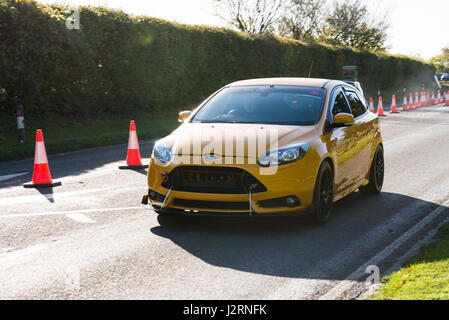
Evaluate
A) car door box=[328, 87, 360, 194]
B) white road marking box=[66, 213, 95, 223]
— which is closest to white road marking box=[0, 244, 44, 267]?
white road marking box=[66, 213, 95, 223]

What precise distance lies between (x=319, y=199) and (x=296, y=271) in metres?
1.56

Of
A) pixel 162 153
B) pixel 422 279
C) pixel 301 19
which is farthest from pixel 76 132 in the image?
pixel 301 19

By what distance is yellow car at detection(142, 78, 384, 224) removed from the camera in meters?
6.30

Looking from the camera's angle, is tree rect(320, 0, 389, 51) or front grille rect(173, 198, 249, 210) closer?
front grille rect(173, 198, 249, 210)

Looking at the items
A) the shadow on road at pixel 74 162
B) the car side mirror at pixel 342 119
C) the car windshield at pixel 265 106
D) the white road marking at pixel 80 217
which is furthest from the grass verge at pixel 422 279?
the shadow on road at pixel 74 162

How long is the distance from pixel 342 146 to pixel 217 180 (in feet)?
6.12

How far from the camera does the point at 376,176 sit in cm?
891

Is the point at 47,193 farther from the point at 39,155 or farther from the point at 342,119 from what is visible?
the point at 342,119

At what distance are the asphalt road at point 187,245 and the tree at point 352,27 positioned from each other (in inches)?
1899

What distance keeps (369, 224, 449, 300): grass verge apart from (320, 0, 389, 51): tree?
2037 inches

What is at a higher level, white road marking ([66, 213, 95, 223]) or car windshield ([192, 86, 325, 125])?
car windshield ([192, 86, 325, 125])

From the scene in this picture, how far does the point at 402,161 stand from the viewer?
40.5 feet

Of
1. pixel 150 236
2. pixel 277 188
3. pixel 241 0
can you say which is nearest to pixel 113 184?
pixel 150 236

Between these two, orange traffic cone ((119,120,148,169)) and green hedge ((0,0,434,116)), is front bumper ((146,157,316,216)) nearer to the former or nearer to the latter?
orange traffic cone ((119,120,148,169))
